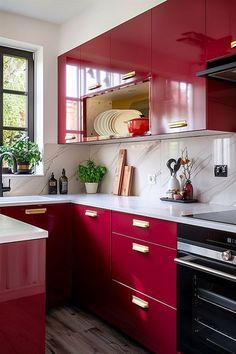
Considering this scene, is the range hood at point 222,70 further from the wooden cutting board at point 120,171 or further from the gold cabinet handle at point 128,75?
the wooden cutting board at point 120,171

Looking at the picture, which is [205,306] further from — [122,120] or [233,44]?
[122,120]

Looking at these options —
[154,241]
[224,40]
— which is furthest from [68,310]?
[224,40]

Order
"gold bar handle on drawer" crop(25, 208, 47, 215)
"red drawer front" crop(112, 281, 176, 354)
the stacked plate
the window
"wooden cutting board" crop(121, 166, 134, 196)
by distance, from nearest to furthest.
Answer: "red drawer front" crop(112, 281, 176, 354), "gold bar handle on drawer" crop(25, 208, 47, 215), the stacked plate, "wooden cutting board" crop(121, 166, 134, 196), the window

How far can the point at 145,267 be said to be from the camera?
85.4 inches

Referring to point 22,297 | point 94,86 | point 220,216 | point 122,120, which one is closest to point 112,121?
point 122,120

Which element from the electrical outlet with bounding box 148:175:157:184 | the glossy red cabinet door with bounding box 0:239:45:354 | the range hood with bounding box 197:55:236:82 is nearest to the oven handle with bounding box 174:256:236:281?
the glossy red cabinet door with bounding box 0:239:45:354

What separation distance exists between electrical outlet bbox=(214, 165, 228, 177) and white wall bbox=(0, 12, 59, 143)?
168cm

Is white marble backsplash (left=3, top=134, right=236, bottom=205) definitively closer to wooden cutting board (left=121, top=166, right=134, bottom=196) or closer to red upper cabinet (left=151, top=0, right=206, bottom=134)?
wooden cutting board (left=121, top=166, right=134, bottom=196)

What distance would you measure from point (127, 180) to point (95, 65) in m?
1.00

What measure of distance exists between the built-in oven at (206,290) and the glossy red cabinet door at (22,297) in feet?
2.56

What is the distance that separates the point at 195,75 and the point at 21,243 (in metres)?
1.39

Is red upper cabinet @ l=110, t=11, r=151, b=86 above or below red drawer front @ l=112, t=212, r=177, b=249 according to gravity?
above

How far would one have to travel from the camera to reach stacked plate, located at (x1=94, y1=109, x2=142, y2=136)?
Result: 9.78ft

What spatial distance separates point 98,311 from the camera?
263cm
